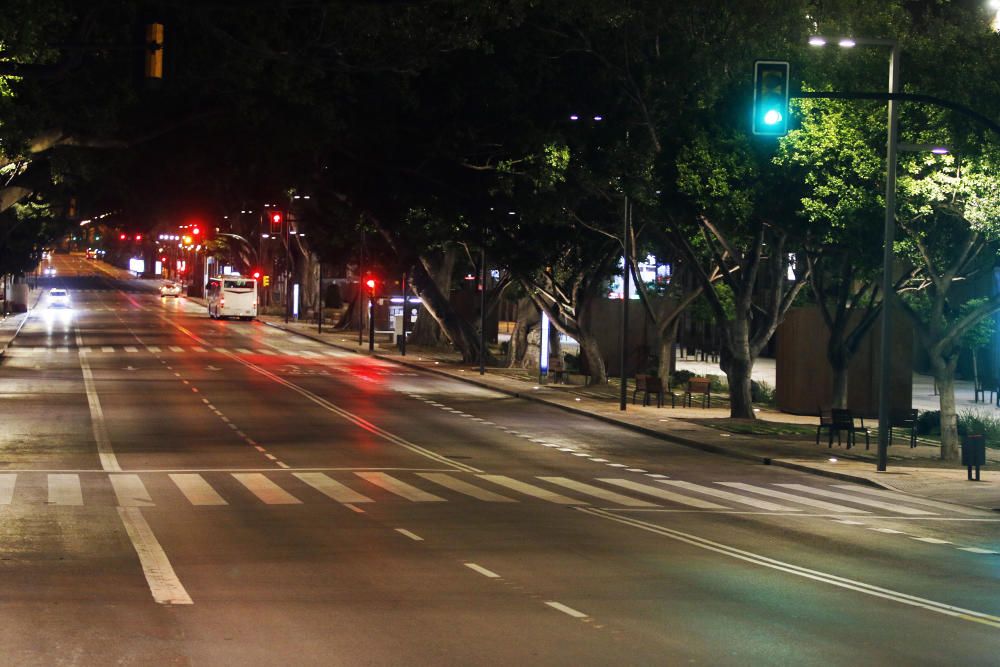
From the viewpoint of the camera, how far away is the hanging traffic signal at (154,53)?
18.0 m

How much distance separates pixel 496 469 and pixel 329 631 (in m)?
15.4

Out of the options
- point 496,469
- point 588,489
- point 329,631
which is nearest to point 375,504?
point 588,489

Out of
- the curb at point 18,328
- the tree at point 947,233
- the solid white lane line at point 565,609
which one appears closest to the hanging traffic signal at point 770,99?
the tree at point 947,233

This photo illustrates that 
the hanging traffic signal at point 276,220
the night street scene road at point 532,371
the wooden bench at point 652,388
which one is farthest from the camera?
the hanging traffic signal at point 276,220

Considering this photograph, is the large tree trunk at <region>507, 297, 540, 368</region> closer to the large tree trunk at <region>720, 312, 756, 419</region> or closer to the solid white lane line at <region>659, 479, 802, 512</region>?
the large tree trunk at <region>720, 312, 756, 419</region>

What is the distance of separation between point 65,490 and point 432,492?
5.70 metres

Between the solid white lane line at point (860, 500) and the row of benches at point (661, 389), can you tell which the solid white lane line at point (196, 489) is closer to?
the solid white lane line at point (860, 500)

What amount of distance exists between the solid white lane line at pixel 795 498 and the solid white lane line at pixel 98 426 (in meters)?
11.1

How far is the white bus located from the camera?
345 feet

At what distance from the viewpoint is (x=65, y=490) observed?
2205 cm

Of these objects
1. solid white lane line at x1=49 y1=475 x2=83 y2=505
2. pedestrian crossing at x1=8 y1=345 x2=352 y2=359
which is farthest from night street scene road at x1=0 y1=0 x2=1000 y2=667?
pedestrian crossing at x1=8 y1=345 x2=352 y2=359

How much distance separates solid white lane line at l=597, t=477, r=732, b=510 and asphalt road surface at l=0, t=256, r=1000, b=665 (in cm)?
7

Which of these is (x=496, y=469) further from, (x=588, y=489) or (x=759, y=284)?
(x=759, y=284)

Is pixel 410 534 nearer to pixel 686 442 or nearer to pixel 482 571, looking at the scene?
pixel 482 571
